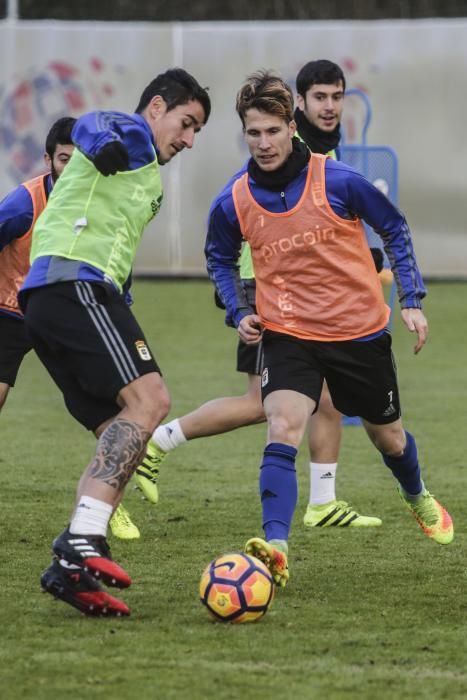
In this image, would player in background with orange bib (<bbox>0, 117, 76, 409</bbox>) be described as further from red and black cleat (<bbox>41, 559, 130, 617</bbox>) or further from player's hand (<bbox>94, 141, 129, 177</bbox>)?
red and black cleat (<bbox>41, 559, 130, 617</bbox>)

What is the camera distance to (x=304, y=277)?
574 centimetres

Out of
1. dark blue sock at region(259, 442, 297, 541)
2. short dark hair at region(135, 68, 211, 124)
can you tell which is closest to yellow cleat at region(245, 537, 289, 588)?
dark blue sock at region(259, 442, 297, 541)

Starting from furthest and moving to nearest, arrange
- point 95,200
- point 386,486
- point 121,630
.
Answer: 1. point 386,486
2. point 95,200
3. point 121,630

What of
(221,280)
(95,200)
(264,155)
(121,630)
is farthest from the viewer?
(221,280)

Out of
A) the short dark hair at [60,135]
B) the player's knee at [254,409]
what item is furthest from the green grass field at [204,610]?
the short dark hair at [60,135]

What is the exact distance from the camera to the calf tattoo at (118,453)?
4984 millimetres

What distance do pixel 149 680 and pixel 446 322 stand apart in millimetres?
12715

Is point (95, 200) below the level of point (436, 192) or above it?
above

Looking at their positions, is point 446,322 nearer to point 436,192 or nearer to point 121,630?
point 436,192

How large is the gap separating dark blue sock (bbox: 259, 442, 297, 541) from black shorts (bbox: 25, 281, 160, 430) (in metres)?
0.70

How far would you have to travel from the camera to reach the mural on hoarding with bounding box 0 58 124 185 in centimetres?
2014

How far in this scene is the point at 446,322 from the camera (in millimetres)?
16578

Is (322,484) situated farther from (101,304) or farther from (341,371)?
(101,304)

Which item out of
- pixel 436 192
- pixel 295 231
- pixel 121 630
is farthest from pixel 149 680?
pixel 436 192
